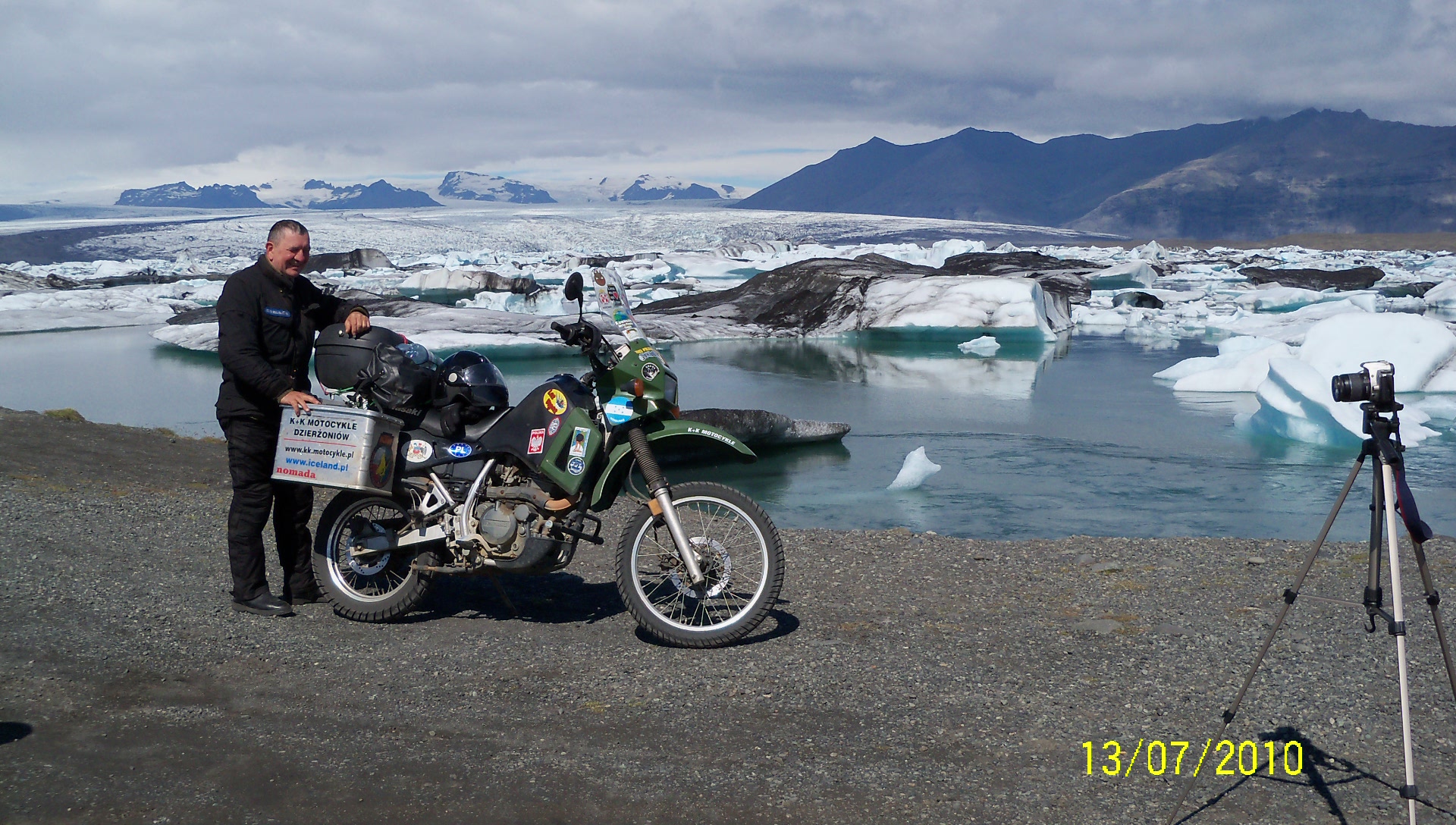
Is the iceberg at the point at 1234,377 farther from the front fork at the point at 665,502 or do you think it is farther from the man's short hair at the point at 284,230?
the man's short hair at the point at 284,230

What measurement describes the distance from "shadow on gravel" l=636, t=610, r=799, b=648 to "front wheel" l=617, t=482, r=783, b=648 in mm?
52

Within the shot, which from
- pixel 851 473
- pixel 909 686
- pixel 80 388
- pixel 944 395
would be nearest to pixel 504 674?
pixel 909 686

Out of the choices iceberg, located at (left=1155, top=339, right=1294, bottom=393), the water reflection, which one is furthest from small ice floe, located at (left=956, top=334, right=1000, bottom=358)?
iceberg, located at (left=1155, top=339, right=1294, bottom=393)

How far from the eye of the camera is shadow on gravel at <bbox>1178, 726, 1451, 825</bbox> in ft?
9.04

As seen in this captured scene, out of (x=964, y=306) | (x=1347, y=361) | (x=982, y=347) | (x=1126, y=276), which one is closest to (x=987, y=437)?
(x=1347, y=361)

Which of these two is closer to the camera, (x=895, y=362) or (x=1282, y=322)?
(x=895, y=362)

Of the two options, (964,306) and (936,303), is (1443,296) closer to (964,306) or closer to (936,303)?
(964,306)

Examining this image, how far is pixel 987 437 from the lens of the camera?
1191cm

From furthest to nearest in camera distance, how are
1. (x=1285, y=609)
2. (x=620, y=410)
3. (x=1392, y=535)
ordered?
(x=620, y=410) < (x=1285, y=609) < (x=1392, y=535)

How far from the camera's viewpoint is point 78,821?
2572 millimetres

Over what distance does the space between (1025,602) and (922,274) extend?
957 inches

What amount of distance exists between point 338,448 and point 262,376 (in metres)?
0.41

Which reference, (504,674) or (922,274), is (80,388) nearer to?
(504,674)
